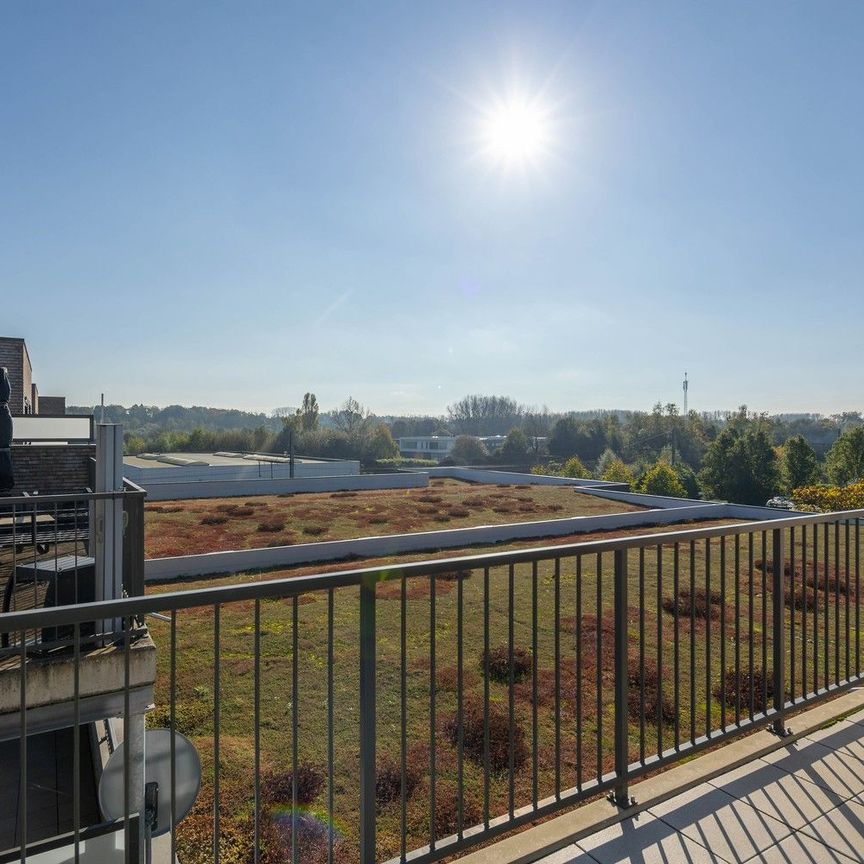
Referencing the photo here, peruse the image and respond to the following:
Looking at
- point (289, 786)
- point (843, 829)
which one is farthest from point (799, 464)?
point (289, 786)

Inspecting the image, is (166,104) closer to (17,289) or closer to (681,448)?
(17,289)

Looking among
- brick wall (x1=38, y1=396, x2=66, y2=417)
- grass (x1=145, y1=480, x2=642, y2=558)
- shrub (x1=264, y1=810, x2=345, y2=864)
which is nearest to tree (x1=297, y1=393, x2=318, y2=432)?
brick wall (x1=38, y1=396, x2=66, y2=417)

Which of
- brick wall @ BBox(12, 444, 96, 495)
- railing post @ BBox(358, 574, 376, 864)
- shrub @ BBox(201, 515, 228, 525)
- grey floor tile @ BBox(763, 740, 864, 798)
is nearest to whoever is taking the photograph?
railing post @ BBox(358, 574, 376, 864)

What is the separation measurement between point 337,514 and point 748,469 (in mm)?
23783

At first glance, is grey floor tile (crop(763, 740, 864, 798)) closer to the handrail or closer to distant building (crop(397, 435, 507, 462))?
the handrail

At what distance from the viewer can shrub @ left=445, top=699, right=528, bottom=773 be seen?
10.7ft

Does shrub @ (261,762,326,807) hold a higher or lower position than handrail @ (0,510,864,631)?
lower

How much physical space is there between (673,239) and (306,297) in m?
12.5

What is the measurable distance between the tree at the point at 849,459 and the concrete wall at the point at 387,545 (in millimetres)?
19414

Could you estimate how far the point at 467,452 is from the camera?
5294 cm

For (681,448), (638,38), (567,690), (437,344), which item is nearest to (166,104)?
(638,38)

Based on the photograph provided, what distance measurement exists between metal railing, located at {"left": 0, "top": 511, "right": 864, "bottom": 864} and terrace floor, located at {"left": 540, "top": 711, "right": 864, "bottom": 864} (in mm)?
125

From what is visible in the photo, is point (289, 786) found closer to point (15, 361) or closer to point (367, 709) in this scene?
point (367, 709)

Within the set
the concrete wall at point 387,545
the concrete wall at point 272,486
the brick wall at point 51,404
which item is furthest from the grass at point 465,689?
the brick wall at point 51,404
